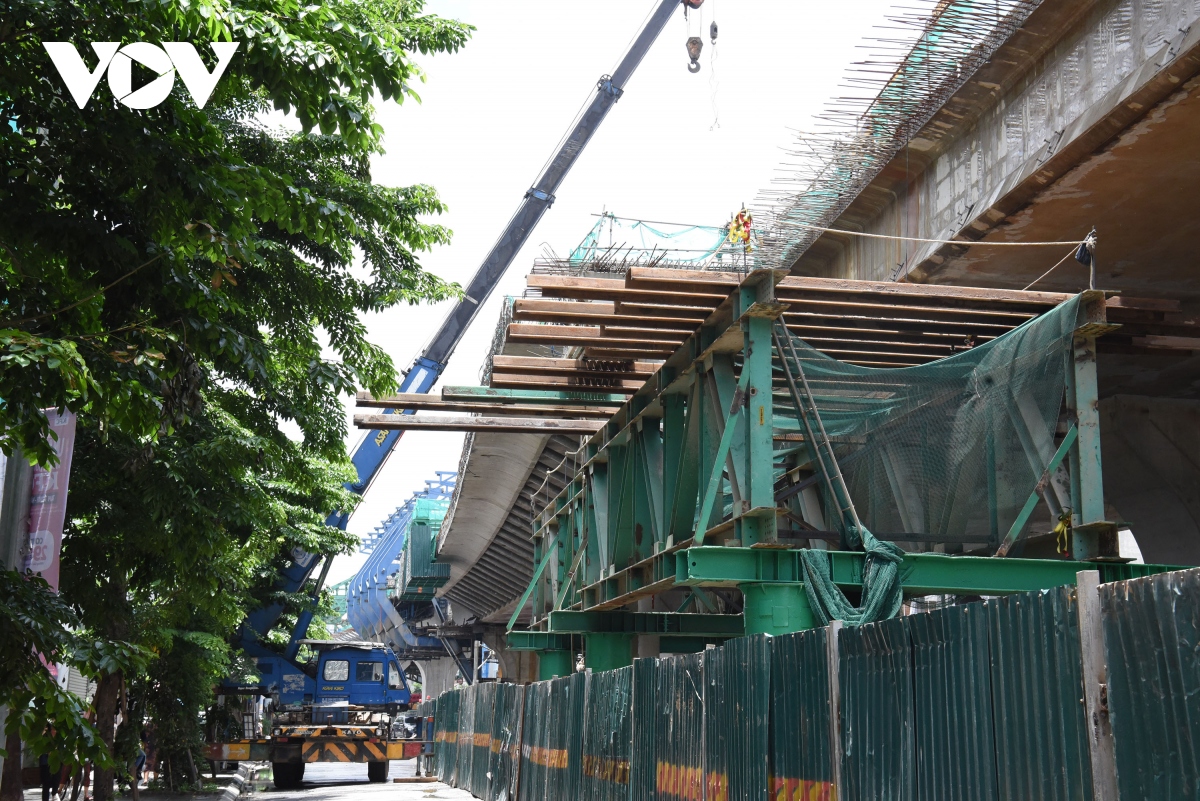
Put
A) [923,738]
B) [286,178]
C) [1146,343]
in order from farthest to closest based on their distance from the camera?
[1146,343]
[286,178]
[923,738]

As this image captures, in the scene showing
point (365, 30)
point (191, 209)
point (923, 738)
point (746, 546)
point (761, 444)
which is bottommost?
point (923, 738)

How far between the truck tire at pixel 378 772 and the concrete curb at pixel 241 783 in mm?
2572

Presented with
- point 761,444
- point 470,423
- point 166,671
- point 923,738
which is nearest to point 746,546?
point 761,444

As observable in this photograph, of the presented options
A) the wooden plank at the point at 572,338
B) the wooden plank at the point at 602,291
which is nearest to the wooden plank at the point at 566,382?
the wooden plank at the point at 572,338

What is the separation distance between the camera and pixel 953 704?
539cm

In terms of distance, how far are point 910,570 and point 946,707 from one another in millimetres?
5021

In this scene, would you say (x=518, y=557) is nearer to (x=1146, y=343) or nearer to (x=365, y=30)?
(x=1146, y=343)

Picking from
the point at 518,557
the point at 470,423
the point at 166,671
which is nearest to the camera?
the point at 470,423

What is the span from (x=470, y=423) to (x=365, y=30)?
11052 mm

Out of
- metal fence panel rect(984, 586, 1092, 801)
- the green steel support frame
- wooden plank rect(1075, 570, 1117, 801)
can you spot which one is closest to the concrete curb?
the green steel support frame

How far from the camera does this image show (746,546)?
412 inches

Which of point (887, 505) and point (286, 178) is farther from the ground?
point (286, 178)

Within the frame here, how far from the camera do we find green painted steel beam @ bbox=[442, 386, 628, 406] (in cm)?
1625

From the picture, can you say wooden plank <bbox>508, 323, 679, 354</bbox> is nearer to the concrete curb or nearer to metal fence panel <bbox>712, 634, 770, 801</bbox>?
metal fence panel <bbox>712, 634, 770, 801</bbox>
